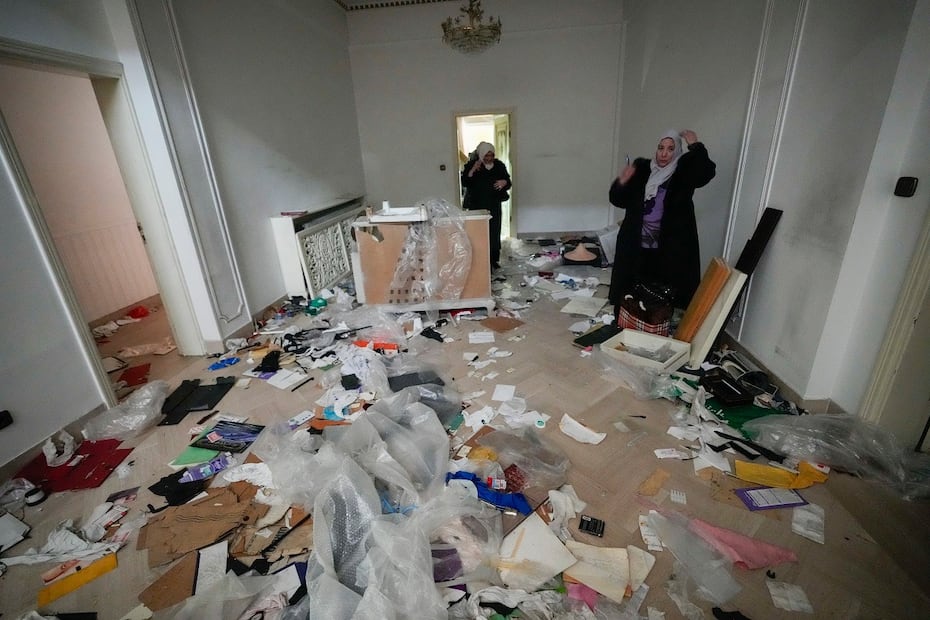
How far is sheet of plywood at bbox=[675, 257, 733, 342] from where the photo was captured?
2572 mm

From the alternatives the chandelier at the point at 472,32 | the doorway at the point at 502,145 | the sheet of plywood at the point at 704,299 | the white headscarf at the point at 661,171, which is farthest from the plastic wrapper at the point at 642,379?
the chandelier at the point at 472,32

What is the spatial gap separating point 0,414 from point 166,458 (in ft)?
2.37

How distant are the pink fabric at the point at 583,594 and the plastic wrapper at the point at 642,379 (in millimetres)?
1235

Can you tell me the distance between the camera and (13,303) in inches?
76.0

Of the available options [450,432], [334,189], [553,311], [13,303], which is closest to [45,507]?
[13,303]

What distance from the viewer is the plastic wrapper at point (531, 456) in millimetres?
Result: 1783

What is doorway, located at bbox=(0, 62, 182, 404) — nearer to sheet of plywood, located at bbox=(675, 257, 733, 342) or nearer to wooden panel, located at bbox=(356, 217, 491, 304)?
wooden panel, located at bbox=(356, 217, 491, 304)

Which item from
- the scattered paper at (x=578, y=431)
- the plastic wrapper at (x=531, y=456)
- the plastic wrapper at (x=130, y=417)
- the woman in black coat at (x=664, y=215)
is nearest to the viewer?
the plastic wrapper at (x=531, y=456)

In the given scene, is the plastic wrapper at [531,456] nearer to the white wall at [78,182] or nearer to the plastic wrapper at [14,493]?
the plastic wrapper at [14,493]

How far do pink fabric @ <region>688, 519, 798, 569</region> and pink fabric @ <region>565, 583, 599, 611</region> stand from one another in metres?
0.50

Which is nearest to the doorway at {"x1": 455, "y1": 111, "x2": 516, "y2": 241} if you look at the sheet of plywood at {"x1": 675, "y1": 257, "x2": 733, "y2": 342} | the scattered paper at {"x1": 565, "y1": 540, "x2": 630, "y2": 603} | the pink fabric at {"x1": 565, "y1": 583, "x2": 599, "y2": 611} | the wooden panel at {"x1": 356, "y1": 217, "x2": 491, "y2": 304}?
the wooden panel at {"x1": 356, "y1": 217, "x2": 491, "y2": 304}

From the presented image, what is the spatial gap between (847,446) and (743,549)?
2.74 feet

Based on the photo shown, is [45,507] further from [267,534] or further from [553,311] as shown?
[553,311]

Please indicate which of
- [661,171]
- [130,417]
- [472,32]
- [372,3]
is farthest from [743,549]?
[372,3]
